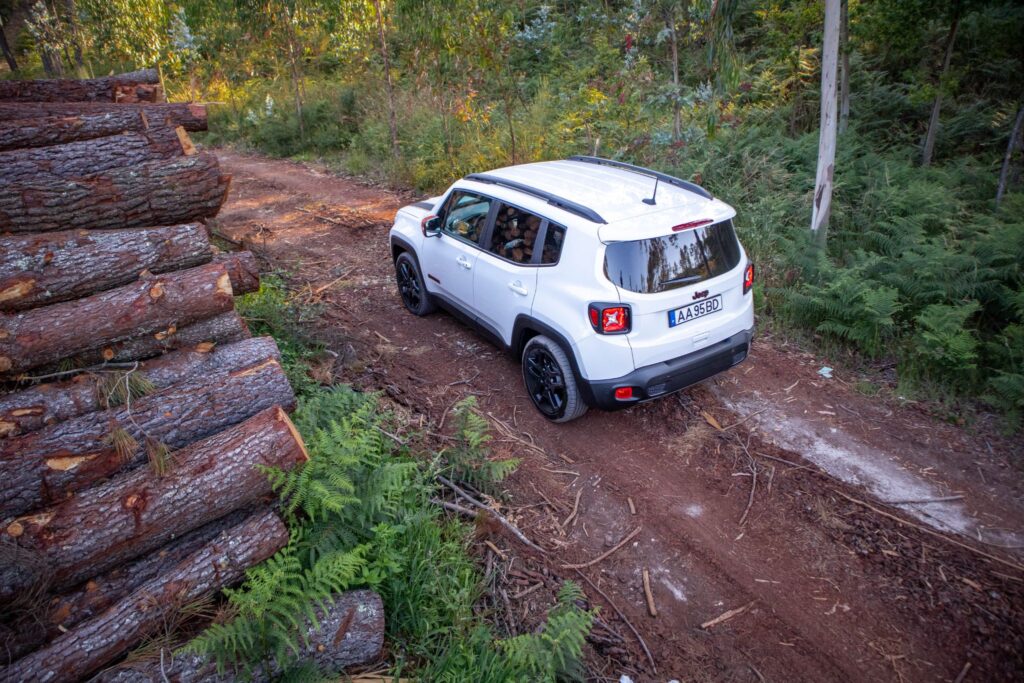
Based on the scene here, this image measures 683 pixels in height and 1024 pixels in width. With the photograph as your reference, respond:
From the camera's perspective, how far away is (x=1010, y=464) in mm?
4648

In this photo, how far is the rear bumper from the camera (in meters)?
4.55

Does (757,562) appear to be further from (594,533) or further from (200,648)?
(200,648)

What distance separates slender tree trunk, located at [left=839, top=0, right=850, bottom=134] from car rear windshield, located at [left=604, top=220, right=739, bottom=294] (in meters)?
5.84

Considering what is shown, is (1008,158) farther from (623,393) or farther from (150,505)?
(150,505)

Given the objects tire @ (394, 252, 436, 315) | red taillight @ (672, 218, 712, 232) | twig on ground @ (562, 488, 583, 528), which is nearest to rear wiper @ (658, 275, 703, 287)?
red taillight @ (672, 218, 712, 232)

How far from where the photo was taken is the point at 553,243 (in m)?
4.87

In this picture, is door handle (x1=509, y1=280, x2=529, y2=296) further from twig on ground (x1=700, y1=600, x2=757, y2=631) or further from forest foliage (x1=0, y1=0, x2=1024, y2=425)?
forest foliage (x1=0, y1=0, x2=1024, y2=425)

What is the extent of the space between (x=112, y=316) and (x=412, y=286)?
337 centimetres

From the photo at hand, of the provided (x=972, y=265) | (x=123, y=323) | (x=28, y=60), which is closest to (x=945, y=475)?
(x=972, y=265)

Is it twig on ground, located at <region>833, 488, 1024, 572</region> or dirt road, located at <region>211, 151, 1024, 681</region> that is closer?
dirt road, located at <region>211, 151, 1024, 681</region>

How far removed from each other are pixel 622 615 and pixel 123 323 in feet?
12.6

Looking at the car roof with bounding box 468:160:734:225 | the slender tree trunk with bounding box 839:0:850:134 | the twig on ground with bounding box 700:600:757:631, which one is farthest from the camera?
the slender tree trunk with bounding box 839:0:850:134

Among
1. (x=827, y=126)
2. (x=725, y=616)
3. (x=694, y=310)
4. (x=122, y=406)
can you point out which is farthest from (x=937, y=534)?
(x=122, y=406)

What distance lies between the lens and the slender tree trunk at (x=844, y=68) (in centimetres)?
884
